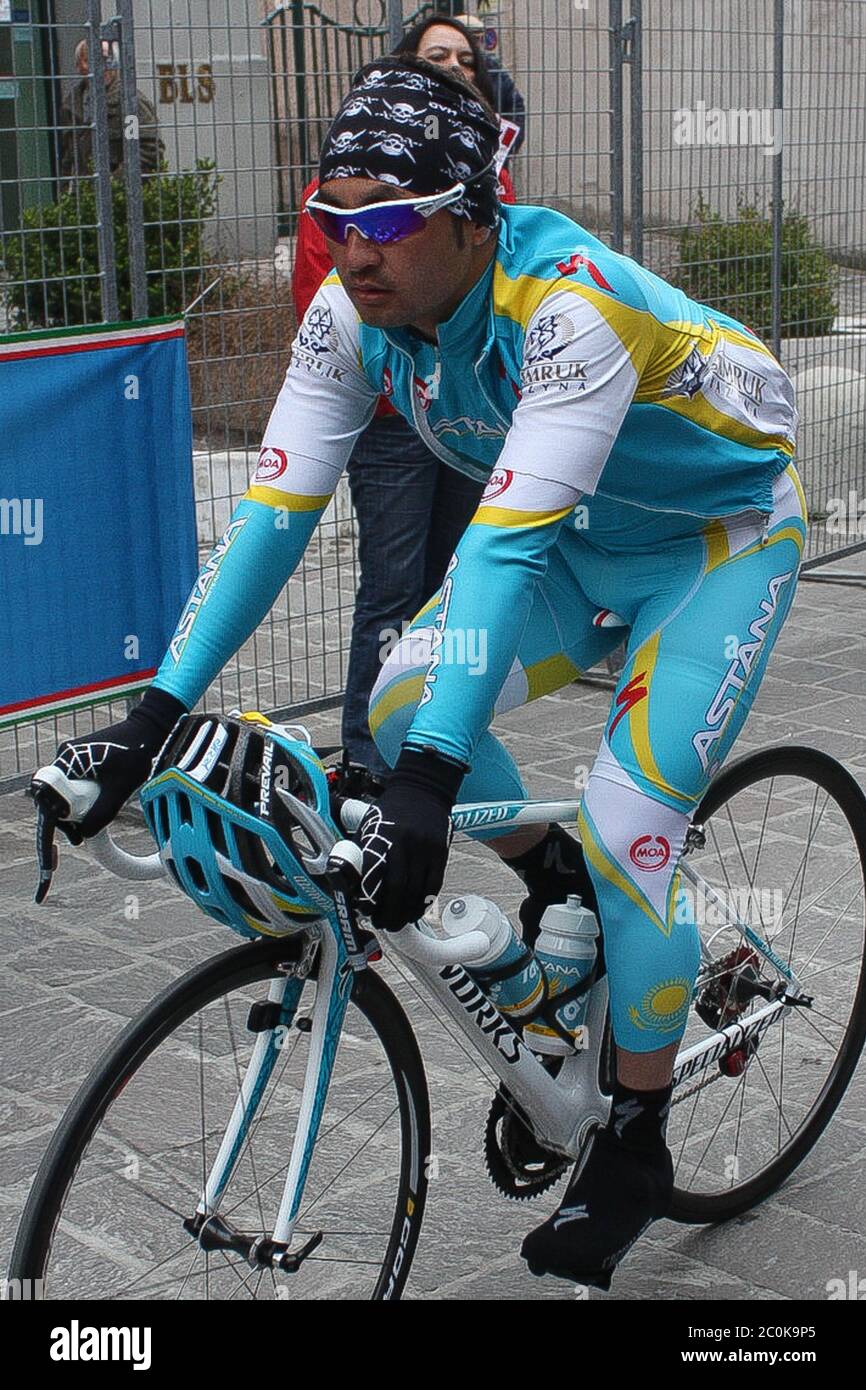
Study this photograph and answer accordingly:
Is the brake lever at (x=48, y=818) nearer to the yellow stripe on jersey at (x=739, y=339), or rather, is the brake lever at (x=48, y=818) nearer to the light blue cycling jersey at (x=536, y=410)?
the light blue cycling jersey at (x=536, y=410)

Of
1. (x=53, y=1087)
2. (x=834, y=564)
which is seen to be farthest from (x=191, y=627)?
(x=834, y=564)

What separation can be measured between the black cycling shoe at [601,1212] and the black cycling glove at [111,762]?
106 cm

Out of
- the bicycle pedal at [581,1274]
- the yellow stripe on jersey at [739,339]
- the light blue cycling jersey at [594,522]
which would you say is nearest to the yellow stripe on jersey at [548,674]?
the light blue cycling jersey at [594,522]

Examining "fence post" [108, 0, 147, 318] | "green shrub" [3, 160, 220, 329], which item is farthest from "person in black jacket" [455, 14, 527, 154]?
"fence post" [108, 0, 147, 318]

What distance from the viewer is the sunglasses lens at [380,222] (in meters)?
2.64

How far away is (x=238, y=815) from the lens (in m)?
2.32

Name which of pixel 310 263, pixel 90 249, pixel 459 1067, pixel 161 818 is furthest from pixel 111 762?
pixel 90 249

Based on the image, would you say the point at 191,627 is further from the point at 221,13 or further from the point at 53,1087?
the point at 221,13

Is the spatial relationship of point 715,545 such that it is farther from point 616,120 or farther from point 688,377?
point 616,120

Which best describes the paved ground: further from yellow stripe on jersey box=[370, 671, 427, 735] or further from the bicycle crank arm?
yellow stripe on jersey box=[370, 671, 427, 735]

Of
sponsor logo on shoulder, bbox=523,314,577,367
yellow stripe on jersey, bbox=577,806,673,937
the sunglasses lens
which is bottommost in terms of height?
yellow stripe on jersey, bbox=577,806,673,937

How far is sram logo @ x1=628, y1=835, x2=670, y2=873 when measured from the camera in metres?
2.97

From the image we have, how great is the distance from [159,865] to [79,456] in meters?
3.22

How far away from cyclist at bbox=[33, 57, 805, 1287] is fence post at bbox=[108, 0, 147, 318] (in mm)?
2742
